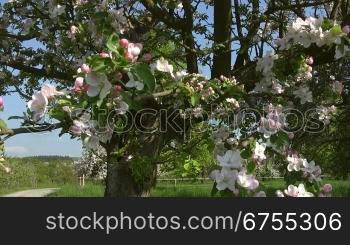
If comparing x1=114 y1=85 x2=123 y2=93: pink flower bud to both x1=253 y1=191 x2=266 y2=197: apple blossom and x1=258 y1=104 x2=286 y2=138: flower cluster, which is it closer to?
x1=253 y1=191 x2=266 y2=197: apple blossom

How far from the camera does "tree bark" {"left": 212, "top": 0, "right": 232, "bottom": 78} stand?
16.1 feet

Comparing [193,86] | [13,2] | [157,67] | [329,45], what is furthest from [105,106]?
[13,2]

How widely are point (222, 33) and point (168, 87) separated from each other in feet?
7.43

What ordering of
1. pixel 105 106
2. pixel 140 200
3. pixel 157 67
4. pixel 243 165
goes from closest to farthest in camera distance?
pixel 105 106
pixel 243 165
pixel 157 67
pixel 140 200

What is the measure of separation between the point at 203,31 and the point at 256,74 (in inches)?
75.5

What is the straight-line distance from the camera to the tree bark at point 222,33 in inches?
194

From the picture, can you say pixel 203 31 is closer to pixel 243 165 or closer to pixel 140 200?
pixel 140 200

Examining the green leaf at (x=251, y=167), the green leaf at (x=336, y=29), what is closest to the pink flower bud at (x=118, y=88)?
the green leaf at (x=251, y=167)

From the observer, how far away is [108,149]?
5.12m

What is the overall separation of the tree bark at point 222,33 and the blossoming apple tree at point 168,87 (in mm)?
10

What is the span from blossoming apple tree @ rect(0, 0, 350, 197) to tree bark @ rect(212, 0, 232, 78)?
1cm

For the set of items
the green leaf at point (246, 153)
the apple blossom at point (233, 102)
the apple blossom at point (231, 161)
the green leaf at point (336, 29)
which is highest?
the green leaf at point (336, 29)

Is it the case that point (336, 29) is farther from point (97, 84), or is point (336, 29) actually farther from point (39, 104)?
point (39, 104)

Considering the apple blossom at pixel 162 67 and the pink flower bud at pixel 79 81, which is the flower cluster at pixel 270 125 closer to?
the apple blossom at pixel 162 67
